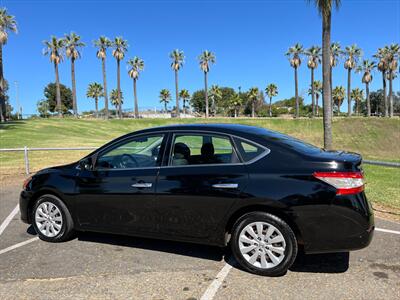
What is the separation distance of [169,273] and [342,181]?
7.01 feet

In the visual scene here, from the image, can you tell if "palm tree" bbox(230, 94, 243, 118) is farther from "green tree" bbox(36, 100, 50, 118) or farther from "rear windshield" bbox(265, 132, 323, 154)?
"rear windshield" bbox(265, 132, 323, 154)

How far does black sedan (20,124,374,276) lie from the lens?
153 inches

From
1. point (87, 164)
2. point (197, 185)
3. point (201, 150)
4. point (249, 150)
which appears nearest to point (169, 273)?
point (197, 185)

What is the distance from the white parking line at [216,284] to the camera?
370cm

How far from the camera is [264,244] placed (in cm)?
411

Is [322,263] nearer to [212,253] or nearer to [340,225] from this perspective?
[340,225]

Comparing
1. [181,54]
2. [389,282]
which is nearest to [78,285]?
[389,282]

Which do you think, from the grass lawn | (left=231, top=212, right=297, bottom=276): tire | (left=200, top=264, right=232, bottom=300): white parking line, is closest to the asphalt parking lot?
(left=200, top=264, right=232, bottom=300): white parking line

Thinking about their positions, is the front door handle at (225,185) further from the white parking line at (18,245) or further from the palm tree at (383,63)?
the palm tree at (383,63)

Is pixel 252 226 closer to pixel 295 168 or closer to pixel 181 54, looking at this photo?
pixel 295 168

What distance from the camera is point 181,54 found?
2837 inches

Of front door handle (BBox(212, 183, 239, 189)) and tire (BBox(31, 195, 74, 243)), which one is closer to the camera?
front door handle (BBox(212, 183, 239, 189))

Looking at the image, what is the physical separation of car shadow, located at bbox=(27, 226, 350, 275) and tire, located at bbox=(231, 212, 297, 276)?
11.3 inches

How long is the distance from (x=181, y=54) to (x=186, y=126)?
6964cm
